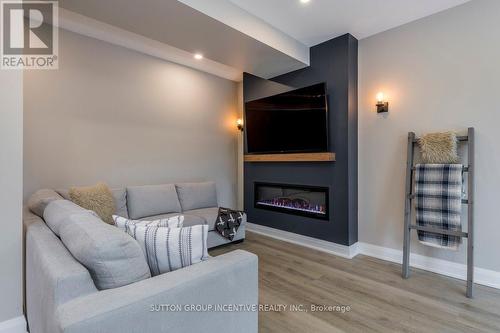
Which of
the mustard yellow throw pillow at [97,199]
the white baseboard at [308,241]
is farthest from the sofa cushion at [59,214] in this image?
the white baseboard at [308,241]

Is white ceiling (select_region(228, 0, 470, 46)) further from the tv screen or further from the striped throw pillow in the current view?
the striped throw pillow

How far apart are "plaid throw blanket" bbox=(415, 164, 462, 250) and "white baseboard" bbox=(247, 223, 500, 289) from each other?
317 millimetres

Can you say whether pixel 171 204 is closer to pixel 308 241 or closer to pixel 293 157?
pixel 293 157

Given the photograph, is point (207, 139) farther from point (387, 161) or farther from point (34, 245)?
point (34, 245)

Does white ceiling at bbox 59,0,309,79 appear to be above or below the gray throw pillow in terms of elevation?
above

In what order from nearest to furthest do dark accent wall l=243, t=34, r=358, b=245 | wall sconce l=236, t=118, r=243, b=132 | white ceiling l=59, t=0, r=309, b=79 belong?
1. white ceiling l=59, t=0, r=309, b=79
2. dark accent wall l=243, t=34, r=358, b=245
3. wall sconce l=236, t=118, r=243, b=132

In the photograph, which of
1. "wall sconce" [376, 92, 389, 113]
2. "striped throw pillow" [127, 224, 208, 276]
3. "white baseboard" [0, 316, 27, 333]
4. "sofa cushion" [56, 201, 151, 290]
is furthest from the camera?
"wall sconce" [376, 92, 389, 113]

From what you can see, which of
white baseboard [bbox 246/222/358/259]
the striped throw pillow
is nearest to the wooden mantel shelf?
white baseboard [bbox 246/222/358/259]

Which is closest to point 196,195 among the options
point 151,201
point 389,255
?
point 151,201

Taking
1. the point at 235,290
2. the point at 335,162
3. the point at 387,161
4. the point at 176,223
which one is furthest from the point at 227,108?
the point at 235,290

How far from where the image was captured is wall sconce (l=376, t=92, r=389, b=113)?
3049 mm

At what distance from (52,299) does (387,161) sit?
326 centimetres

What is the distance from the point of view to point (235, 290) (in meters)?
1.29

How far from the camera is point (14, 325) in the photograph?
1.67 m
